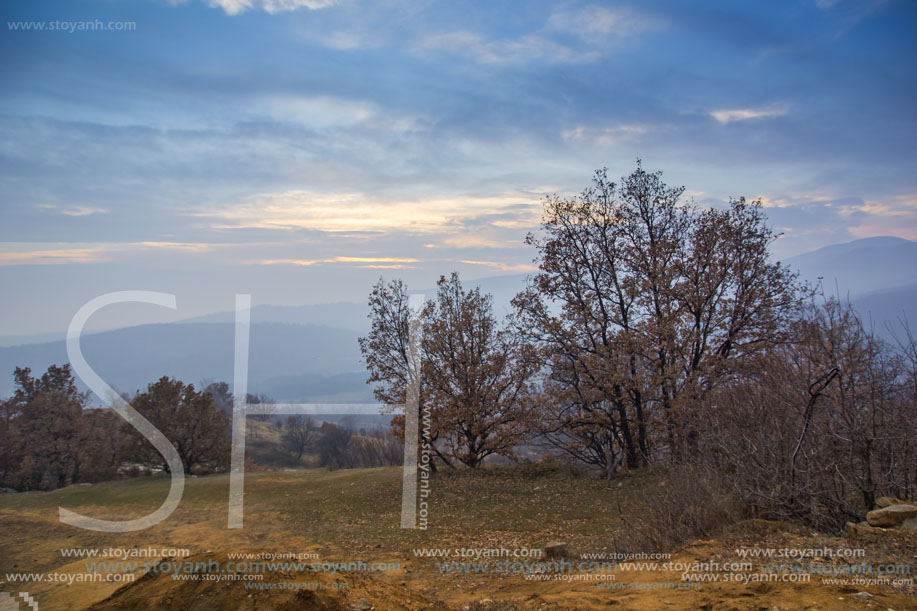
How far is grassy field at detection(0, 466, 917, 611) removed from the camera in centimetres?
602

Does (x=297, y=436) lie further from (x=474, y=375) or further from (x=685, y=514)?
(x=685, y=514)

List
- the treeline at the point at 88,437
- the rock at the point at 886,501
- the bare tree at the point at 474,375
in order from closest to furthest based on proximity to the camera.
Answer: the rock at the point at 886,501 → the bare tree at the point at 474,375 → the treeline at the point at 88,437

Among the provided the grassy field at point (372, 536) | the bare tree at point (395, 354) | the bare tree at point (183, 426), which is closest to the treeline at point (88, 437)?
the bare tree at point (183, 426)

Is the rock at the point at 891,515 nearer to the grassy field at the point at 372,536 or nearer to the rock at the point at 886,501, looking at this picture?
the rock at the point at 886,501

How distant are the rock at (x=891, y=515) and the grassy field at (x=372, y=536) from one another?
0.95m

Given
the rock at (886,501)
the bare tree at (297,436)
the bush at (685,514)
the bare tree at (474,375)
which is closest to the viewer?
the rock at (886,501)

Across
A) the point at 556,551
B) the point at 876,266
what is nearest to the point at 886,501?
the point at 556,551

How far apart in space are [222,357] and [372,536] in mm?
131199

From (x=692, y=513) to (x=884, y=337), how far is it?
15.6ft

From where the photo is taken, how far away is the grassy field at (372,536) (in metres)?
6.02

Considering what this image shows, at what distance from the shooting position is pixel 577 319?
20016 millimetres

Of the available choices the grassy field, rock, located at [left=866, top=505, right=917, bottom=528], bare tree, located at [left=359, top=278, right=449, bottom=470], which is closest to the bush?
the grassy field

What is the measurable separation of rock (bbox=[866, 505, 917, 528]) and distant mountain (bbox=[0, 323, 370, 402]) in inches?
3695

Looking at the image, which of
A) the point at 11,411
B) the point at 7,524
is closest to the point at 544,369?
the point at 7,524
